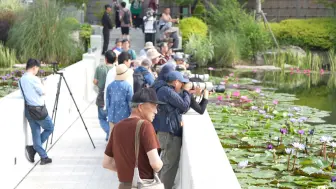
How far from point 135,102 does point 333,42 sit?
2782 cm

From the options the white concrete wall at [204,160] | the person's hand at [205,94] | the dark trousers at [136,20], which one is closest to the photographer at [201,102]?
the person's hand at [205,94]

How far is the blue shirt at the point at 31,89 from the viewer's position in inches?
396

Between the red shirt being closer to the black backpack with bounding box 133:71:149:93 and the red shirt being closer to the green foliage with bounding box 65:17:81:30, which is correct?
the black backpack with bounding box 133:71:149:93

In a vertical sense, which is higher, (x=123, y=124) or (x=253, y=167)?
(x=123, y=124)

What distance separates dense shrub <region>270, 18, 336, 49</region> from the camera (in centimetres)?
3284

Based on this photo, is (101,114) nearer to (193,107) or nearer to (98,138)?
(98,138)

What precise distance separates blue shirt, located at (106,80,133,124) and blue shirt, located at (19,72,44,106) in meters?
0.91

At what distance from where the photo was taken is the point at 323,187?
952cm

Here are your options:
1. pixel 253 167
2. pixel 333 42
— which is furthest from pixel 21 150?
pixel 333 42

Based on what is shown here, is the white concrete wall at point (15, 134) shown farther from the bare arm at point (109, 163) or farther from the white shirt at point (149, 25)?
the white shirt at point (149, 25)

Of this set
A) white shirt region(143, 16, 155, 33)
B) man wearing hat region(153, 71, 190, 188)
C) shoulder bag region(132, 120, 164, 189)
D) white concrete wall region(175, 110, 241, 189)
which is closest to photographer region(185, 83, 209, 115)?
white concrete wall region(175, 110, 241, 189)

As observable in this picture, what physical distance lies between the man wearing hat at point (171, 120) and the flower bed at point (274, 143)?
1.47 meters

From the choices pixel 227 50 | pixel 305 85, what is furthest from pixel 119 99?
pixel 227 50

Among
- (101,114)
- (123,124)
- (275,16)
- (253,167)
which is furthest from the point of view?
(275,16)
